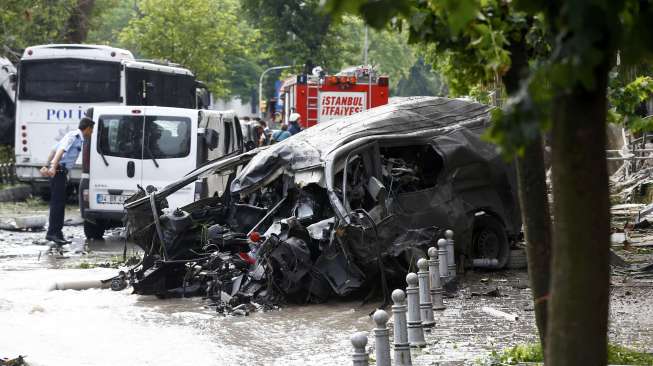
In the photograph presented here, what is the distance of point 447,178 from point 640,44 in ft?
30.0

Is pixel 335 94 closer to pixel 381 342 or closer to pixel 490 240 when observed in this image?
pixel 490 240

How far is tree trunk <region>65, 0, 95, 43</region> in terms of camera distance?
3638cm

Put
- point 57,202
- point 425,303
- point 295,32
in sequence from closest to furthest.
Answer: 1. point 425,303
2. point 57,202
3. point 295,32

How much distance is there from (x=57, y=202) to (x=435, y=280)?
26.3 ft

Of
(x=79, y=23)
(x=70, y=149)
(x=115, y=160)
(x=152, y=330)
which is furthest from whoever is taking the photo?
(x=79, y=23)

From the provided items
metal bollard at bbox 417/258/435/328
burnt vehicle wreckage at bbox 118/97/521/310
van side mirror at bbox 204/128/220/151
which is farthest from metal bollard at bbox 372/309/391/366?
van side mirror at bbox 204/128/220/151

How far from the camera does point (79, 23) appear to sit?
36.8 meters

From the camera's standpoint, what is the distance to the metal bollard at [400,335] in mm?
7781

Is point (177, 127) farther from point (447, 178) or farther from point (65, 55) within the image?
point (65, 55)

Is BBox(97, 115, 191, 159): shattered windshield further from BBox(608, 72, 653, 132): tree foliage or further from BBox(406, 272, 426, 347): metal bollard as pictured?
BBox(406, 272, 426, 347): metal bollard

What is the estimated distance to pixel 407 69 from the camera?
9169cm

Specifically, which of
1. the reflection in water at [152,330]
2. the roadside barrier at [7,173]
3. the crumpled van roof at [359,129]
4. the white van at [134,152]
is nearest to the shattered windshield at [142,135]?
the white van at [134,152]

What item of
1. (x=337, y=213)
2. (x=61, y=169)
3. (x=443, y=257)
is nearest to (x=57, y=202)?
(x=61, y=169)

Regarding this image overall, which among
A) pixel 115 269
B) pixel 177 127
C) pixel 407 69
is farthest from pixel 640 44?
pixel 407 69
